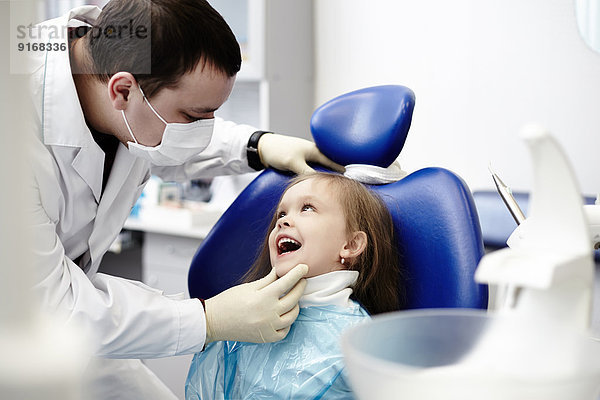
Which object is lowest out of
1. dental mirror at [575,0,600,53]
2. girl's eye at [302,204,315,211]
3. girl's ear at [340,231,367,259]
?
girl's ear at [340,231,367,259]

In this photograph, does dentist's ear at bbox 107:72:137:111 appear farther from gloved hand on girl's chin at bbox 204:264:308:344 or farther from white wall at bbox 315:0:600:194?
white wall at bbox 315:0:600:194

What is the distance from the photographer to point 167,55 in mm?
1062

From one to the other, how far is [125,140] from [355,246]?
0.53m

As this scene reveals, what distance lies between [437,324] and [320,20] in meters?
2.56

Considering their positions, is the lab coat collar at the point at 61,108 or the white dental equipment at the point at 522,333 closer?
the white dental equipment at the point at 522,333

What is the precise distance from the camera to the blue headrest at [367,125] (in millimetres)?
1326

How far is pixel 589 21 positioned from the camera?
2.17 meters

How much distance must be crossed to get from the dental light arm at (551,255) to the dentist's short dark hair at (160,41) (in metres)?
0.74

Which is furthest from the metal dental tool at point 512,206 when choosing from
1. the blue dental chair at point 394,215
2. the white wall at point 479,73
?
the white wall at point 479,73

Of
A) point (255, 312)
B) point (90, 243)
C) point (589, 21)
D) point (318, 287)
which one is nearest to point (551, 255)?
point (255, 312)

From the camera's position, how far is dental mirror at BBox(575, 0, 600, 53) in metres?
2.14

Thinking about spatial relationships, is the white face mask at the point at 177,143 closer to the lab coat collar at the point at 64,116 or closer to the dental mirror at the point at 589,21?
the lab coat collar at the point at 64,116

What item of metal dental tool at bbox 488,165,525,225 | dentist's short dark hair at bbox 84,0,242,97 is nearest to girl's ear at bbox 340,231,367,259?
metal dental tool at bbox 488,165,525,225

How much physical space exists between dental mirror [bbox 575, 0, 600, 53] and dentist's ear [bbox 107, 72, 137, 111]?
5.73ft
